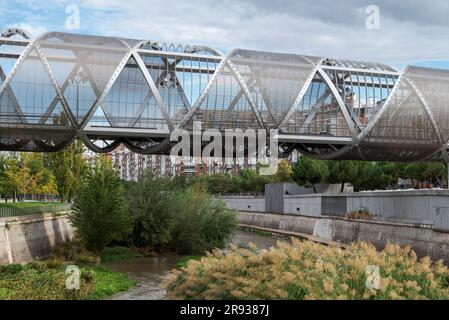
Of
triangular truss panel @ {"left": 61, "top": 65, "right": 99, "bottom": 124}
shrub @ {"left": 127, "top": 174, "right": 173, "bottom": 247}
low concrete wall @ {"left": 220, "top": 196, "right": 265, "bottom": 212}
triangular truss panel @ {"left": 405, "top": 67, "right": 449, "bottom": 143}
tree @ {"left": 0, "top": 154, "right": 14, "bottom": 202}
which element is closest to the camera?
triangular truss panel @ {"left": 61, "top": 65, "right": 99, "bottom": 124}

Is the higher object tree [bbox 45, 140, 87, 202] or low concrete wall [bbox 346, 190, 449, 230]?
tree [bbox 45, 140, 87, 202]

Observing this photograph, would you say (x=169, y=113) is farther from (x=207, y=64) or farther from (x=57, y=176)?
(x=57, y=176)

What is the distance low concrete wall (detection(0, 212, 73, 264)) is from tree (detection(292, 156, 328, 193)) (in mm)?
35103

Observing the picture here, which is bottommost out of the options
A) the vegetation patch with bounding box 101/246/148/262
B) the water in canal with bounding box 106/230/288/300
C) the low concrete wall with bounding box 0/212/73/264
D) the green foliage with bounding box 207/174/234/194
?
the water in canal with bounding box 106/230/288/300

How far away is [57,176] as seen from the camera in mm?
65125

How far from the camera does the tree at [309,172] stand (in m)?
79.3

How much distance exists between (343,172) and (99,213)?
131ft

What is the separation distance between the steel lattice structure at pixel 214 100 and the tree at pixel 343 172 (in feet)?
70.1

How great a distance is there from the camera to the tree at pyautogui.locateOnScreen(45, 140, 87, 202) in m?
64.1

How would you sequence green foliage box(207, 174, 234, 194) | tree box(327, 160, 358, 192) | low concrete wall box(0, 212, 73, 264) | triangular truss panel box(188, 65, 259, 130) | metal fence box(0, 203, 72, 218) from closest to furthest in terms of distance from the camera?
low concrete wall box(0, 212, 73, 264) → metal fence box(0, 203, 72, 218) → triangular truss panel box(188, 65, 259, 130) → tree box(327, 160, 358, 192) → green foliage box(207, 174, 234, 194)

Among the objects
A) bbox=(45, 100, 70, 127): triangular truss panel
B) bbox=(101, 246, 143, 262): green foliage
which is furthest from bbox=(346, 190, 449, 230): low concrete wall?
bbox=(45, 100, 70, 127): triangular truss panel

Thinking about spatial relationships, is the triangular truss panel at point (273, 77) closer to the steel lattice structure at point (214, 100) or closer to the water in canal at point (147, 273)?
the steel lattice structure at point (214, 100)

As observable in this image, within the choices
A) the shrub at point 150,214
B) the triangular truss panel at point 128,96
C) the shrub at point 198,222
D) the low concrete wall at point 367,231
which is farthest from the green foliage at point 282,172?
the triangular truss panel at point 128,96

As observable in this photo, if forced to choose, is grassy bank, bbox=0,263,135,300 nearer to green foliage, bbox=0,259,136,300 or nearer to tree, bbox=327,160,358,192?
green foliage, bbox=0,259,136,300
